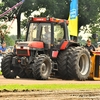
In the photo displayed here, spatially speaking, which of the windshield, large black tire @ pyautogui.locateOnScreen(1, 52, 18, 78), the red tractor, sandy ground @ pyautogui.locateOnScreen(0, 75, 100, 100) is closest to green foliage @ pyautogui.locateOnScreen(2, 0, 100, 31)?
the windshield

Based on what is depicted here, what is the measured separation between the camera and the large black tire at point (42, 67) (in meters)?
13.8

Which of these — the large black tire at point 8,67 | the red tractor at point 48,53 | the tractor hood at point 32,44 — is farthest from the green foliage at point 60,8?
the tractor hood at point 32,44

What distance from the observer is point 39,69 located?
13.8 m

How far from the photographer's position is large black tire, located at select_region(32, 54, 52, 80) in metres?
13.8

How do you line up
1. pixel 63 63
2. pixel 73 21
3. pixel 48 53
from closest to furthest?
pixel 63 63, pixel 48 53, pixel 73 21

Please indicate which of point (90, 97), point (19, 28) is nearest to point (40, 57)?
point (90, 97)

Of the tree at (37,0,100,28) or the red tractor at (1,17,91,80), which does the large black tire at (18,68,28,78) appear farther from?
the tree at (37,0,100,28)

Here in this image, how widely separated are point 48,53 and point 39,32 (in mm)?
1020

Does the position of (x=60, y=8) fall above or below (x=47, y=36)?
above

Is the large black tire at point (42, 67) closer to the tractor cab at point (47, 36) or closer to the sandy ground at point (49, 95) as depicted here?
the tractor cab at point (47, 36)

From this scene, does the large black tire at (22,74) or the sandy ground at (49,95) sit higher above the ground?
the large black tire at (22,74)

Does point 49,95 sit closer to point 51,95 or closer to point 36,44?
point 51,95

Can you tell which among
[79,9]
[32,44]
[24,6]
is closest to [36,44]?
[32,44]

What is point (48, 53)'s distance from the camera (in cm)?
1520
